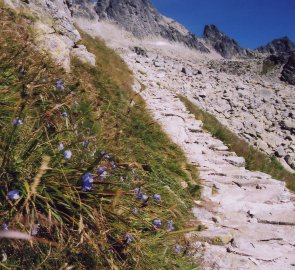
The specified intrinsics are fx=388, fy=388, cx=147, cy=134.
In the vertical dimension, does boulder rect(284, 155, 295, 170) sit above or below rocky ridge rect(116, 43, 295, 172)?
below

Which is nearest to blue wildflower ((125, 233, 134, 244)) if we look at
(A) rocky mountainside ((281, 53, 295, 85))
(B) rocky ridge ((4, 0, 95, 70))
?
(B) rocky ridge ((4, 0, 95, 70))

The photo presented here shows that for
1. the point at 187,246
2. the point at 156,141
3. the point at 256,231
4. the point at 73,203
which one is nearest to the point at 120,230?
the point at 73,203

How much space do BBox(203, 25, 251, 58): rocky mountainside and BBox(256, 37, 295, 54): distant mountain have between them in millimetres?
8476

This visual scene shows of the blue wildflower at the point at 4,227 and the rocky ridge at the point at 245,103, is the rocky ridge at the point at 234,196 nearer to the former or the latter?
the rocky ridge at the point at 245,103

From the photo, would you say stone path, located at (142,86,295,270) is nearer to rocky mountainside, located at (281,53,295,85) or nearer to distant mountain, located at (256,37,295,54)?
rocky mountainside, located at (281,53,295,85)

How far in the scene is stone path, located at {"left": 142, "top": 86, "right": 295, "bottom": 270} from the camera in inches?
181

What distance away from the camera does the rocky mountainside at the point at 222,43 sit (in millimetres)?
181750

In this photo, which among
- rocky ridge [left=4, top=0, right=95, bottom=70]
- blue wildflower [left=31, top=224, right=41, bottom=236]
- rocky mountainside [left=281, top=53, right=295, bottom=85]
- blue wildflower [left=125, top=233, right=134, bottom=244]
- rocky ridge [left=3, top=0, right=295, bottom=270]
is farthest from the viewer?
rocky mountainside [left=281, top=53, right=295, bottom=85]

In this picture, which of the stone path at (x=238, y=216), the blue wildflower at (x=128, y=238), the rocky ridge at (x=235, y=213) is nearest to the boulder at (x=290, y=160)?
the rocky ridge at (x=235, y=213)

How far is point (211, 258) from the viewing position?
4.36 meters

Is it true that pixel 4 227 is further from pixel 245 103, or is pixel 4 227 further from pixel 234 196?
pixel 245 103

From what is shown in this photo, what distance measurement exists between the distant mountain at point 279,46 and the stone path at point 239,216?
182889mm

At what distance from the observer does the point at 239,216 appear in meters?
6.29

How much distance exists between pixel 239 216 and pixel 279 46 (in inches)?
7684
